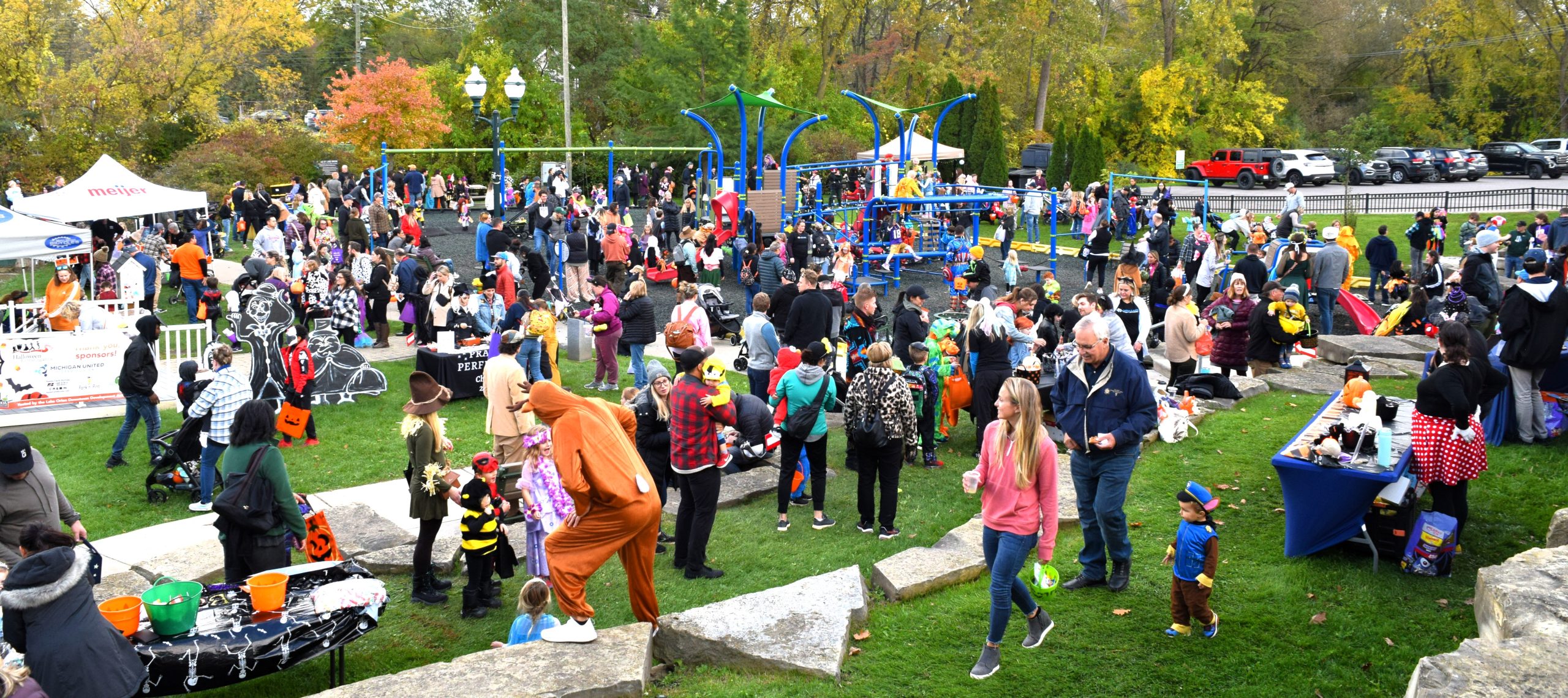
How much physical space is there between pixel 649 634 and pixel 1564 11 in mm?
49857

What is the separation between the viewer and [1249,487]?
874cm

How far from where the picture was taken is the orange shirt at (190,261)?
17.4 meters

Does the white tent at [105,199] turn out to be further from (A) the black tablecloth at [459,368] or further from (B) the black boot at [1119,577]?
(B) the black boot at [1119,577]

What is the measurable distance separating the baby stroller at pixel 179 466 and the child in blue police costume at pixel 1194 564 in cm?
759

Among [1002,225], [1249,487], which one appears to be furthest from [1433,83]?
[1249,487]

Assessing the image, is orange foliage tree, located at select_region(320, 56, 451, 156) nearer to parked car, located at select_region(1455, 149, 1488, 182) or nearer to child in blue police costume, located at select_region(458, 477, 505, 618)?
child in blue police costume, located at select_region(458, 477, 505, 618)

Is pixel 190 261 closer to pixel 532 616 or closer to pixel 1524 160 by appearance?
pixel 532 616

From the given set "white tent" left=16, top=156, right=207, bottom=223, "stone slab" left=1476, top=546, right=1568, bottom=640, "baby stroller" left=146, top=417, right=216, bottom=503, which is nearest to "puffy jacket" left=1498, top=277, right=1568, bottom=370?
"stone slab" left=1476, top=546, right=1568, bottom=640

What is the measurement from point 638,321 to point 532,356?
116cm

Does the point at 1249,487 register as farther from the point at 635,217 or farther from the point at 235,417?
the point at 635,217

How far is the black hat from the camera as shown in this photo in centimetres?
626

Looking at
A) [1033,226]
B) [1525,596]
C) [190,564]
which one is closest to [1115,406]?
[1525,596]

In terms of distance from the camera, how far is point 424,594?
7383mm

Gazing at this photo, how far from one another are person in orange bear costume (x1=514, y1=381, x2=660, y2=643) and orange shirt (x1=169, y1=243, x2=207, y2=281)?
531 inches
